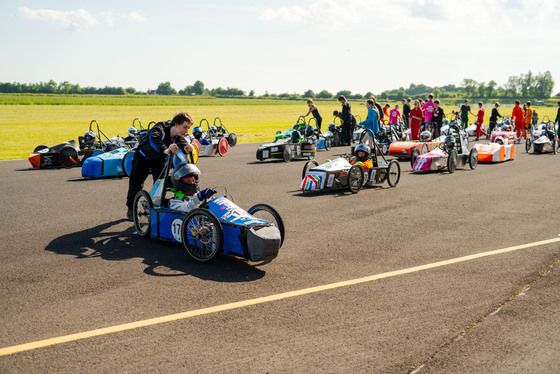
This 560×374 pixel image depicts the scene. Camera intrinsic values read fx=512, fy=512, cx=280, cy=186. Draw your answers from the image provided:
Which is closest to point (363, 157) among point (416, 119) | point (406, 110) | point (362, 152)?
point (362, 152)

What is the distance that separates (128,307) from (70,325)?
23.3 inches

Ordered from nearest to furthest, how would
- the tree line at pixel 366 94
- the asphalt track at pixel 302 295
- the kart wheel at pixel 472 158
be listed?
the asphalt track at pixel 302 295
the kart wheel at pixel 472 158
the tree line at pixel 366 94

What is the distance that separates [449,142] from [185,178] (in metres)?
11.6

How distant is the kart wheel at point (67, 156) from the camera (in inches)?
Answer: 637

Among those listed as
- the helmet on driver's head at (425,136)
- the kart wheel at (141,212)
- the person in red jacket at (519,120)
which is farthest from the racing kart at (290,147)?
the person in red jacket at (519,120)

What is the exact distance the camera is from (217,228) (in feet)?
20.5

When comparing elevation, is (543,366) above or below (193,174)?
below

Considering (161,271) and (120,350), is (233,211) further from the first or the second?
(120,350)

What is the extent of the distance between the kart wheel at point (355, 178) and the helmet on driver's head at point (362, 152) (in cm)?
53

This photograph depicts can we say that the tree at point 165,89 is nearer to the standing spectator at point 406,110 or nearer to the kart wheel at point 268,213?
the standing spectator at point 406,110

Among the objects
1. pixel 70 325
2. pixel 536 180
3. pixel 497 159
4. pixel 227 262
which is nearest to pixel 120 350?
pixel 70 325

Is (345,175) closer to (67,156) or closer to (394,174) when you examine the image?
(394,174)

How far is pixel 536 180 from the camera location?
14562 millimetres

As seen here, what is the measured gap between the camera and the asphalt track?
13.3ft
